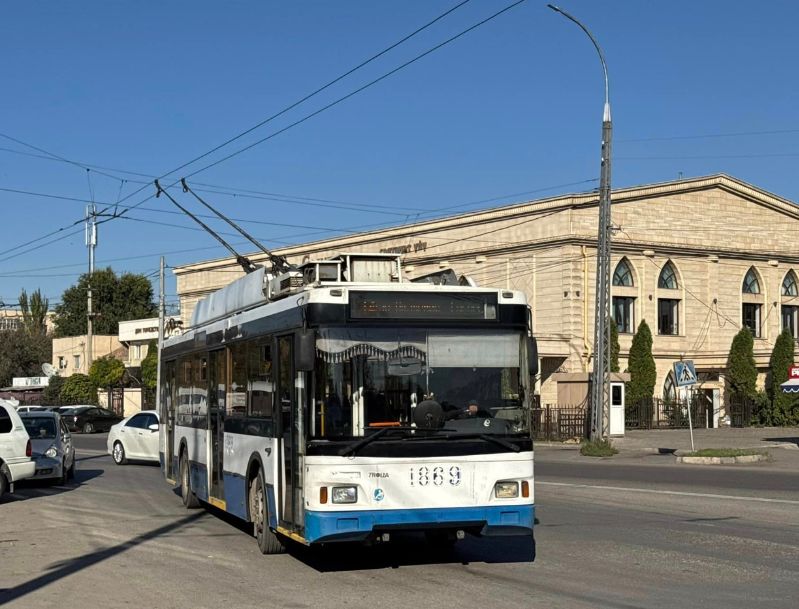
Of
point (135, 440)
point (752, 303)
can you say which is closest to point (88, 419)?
point (135, 440)

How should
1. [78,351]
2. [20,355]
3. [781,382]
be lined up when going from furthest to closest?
1. [20,355]
2. [78,351]
3. [781,382]

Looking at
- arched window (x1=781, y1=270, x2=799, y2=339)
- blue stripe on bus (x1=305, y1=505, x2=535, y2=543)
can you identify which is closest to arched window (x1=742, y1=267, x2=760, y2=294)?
arched window (x1=781, y1=270, x2=799, y2=339)

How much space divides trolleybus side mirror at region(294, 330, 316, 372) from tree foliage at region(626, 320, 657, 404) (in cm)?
4426

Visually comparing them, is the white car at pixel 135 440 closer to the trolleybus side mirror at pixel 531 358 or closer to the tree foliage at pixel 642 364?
the trolleybus side mirror at pixel 531 358

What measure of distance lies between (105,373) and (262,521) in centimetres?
6637

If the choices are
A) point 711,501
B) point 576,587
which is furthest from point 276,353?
point 711,501

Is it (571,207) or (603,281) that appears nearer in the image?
(603,281)

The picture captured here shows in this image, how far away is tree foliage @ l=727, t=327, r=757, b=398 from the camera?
182 feet

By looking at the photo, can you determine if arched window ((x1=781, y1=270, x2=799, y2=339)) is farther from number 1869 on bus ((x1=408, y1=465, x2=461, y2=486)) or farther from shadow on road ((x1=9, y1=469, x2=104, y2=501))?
number 1869 on bus ((x1=408, y1=465, x2=461, y2=486))

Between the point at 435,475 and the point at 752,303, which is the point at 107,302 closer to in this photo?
the point at 752,303

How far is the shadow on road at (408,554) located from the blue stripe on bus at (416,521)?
98 centimetres

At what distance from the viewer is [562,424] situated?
43969 millimetres

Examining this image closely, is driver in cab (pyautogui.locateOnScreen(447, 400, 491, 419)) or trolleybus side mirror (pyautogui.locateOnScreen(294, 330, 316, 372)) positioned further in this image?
driver in cab (pyautogui.locateOnScreen(447, 400, 491, 419))

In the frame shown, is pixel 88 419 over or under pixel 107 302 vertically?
under
